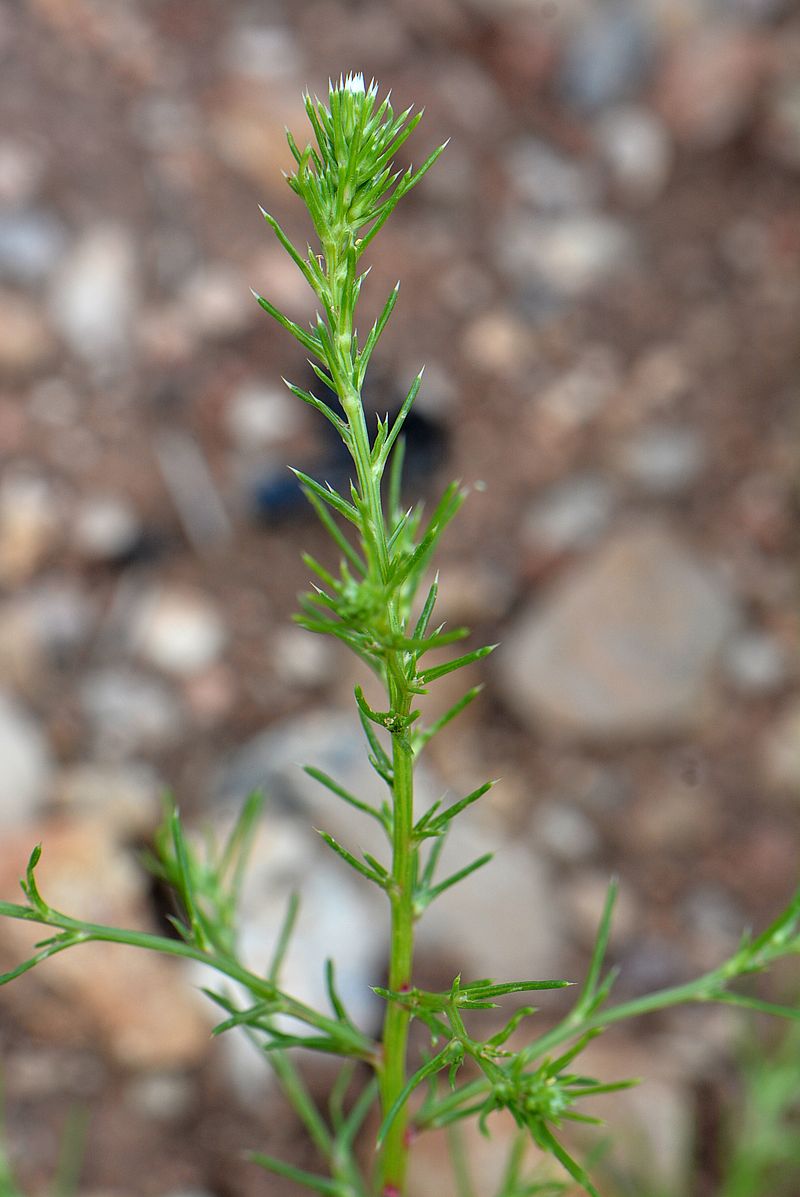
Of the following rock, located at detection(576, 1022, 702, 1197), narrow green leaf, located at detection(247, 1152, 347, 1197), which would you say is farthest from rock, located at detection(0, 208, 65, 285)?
narrow green leaf, located at detection(247, 1152, 347, 1197)

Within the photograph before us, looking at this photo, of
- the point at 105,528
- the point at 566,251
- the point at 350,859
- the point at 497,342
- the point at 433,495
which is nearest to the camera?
the point at 350,859

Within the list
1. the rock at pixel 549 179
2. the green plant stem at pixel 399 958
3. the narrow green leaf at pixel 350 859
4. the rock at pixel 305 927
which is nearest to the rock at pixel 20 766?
the rock at pixel 305 927

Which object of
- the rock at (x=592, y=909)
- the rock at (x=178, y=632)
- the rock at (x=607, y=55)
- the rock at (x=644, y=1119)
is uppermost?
the rock at (x=607, y=55)

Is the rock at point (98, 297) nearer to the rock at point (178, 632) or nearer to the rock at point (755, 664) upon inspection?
the rock at point (178, 632)

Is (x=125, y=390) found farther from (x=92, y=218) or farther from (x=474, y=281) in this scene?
(x=474, y=281)

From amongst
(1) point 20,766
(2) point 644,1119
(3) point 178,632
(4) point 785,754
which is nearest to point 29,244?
(3) point 178,632

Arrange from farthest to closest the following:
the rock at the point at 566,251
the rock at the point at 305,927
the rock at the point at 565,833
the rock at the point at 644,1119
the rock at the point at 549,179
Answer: the rock at the point at 549,179, the rock at the point at 566,251, the rock at the point at 565,833, the rock at the point at 305,927, the rock at the point at 644,1119

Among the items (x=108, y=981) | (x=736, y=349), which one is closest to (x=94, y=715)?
(x=108, y=981)

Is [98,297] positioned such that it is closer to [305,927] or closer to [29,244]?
[29,244]
